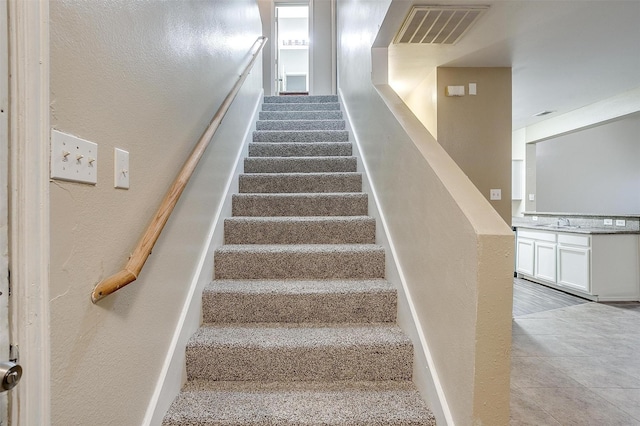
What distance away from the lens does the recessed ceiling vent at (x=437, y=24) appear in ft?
6.75

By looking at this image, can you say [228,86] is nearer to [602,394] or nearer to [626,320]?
[602,394]

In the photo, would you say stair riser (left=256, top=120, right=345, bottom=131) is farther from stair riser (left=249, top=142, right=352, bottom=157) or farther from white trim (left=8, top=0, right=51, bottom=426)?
white trim (left=8, top=0, right=51, bottom=426)

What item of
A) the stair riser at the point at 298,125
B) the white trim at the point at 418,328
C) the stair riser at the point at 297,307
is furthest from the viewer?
the stair riser at the point at 298,125

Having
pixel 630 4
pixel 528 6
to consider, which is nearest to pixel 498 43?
pixel 528 6

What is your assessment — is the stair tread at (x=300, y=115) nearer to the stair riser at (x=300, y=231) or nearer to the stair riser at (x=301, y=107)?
the stair riser at (x=301, y=107)

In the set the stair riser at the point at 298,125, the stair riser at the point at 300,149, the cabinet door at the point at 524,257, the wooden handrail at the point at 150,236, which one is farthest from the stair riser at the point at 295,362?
the cabinet door at the point at 524,257

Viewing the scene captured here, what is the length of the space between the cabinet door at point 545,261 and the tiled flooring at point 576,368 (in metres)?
0.87

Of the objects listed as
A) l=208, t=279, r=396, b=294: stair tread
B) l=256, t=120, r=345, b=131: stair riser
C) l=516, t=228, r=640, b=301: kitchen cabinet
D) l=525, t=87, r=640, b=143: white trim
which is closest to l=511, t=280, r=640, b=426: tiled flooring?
l=516, t=228, r=640, b=301: kitchen cabinet

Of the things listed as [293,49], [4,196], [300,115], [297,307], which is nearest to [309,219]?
[297,307]

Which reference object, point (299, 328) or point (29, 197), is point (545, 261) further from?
point (29, 197)

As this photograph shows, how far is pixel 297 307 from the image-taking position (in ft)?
5.05

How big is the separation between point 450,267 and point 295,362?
2.51ft

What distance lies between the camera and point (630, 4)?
2.04 m

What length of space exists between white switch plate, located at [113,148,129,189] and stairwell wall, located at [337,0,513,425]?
101cm
